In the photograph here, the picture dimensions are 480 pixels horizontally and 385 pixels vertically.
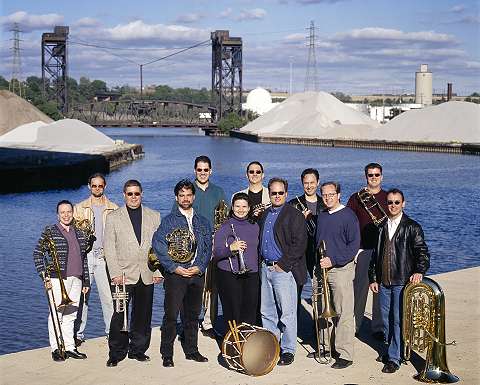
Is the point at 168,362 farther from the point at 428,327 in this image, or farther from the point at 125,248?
the point at 428,327

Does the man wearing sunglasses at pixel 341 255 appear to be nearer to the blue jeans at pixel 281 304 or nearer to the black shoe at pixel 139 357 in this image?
the blue jeans at pixel 281 304

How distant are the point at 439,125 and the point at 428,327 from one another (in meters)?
79.1

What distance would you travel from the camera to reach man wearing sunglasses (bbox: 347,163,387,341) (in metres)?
7.84

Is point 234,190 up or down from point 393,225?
down

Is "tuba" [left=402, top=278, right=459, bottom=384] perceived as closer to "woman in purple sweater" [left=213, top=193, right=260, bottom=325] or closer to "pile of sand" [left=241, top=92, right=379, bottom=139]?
"woman in purple sweater" [left=213, top=193, right=260, bottom=325]

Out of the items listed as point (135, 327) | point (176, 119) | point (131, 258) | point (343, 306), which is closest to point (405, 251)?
point (343, 306)

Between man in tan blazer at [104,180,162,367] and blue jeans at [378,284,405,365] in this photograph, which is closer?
blue jeans at [378,284,405,365]

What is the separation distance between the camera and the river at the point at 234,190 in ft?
43.2

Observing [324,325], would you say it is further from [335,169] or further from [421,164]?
[421,164]

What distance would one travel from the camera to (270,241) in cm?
723

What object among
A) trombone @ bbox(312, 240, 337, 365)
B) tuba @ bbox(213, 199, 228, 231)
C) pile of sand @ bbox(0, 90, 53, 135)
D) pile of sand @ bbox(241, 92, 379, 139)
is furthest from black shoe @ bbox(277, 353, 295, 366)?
pile of sand @ bbox(241, 92, 379, 139)

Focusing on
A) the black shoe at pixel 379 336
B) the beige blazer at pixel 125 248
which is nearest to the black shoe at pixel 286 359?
the black shoe at pixel 379 336

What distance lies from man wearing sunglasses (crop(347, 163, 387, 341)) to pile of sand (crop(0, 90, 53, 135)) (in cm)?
7201

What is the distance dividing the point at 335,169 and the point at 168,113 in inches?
3815
